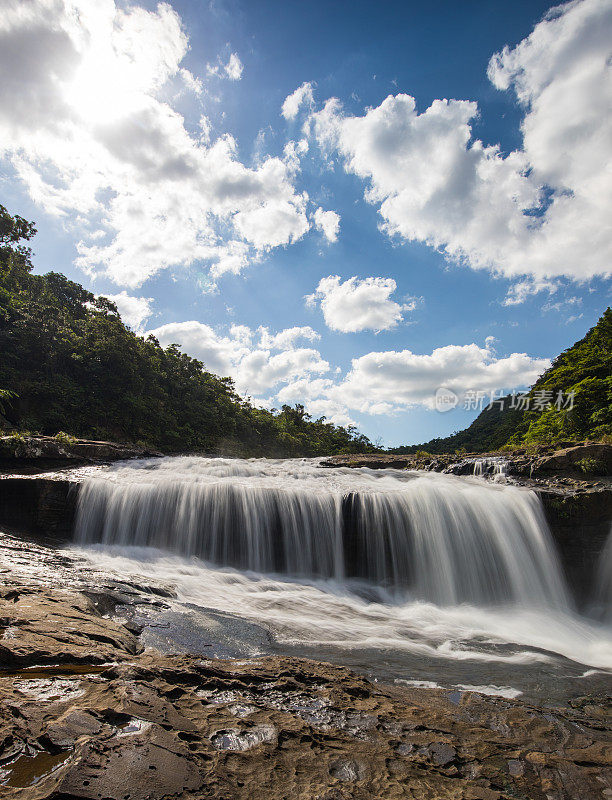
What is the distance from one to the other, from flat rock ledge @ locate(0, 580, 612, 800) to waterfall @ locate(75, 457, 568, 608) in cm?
620

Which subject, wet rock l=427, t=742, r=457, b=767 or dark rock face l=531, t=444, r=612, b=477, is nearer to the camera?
wet rock l=427, t=742, r=457, b=767

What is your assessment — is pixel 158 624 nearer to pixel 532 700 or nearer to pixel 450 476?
pixel 532 700

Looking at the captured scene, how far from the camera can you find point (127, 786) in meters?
1.80

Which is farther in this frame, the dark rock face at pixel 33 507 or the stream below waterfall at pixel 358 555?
the dark rock face at pixel 33 507

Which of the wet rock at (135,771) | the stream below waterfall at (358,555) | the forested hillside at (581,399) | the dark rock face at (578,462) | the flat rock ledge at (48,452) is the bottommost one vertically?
the stream below waterfall at (358,555)

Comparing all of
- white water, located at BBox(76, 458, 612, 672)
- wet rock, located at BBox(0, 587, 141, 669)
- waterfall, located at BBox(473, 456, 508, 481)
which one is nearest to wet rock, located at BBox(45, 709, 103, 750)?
wet rock, located at BBox(0, 587, 141, 669)

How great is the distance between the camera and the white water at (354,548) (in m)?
8.55

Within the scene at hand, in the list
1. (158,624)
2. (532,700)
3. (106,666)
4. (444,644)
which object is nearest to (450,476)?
(444,644)

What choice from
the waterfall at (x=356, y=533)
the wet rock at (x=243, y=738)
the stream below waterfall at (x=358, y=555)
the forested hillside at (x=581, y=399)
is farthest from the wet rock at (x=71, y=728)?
the forested hillside at (x=581, y=399)

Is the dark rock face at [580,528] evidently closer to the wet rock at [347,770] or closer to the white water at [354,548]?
the white water at [354,548]

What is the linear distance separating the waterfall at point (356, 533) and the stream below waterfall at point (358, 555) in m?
0.03

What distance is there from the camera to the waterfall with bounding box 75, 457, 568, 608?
1001cm

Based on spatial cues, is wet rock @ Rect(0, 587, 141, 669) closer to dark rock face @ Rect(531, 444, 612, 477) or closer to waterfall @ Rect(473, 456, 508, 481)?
waterfall @ Rect(473, 456, 508, 481)

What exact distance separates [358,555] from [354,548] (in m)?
0.21
